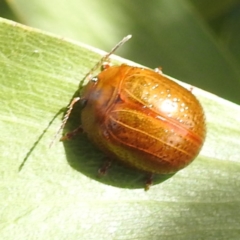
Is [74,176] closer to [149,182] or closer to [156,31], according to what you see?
[149,182]

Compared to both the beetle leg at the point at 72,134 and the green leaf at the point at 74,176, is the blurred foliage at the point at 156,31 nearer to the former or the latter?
the green leaf at the point at 74,176

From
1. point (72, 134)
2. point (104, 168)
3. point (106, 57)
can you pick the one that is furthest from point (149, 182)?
point (106, 57)

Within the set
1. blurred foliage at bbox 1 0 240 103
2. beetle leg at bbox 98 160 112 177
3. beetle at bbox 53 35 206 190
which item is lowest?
beetle leg at bbox 98 160 112 177

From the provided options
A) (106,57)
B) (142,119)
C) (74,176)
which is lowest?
(74,176)

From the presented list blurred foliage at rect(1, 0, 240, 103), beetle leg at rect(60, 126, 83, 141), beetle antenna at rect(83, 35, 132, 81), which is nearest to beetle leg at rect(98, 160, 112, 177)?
beetle leg at rect(60, 126, 83, 141)

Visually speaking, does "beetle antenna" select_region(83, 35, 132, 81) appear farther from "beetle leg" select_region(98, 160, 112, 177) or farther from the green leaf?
"beetle leg" select_region(98, 160, 112, 177)

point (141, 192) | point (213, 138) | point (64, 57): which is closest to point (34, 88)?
point (64, 57)
